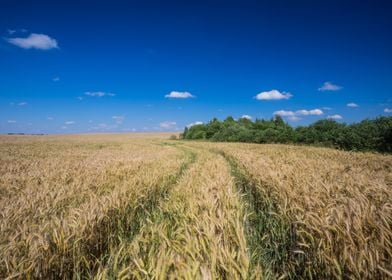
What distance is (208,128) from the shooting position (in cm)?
7506

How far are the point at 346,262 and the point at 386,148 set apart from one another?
27.1 meters

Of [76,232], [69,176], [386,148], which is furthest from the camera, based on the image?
[386,148]

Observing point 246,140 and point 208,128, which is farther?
point 208,128

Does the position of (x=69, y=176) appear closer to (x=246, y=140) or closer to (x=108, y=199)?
(x=108, y=199)

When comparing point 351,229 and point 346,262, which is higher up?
point 351,229

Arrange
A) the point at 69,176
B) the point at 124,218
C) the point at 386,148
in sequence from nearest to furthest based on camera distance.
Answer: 1. the point at 124,218
2. the point at 69,176
3. the point at 386,148

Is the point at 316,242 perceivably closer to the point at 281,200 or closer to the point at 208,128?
the point at 281,200

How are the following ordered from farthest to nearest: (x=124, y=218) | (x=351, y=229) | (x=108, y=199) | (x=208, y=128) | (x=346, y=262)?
1. (x=208, y=128)
2. (x=124, y=218)
3. (x=108, y=199)
4. (x=351, y=229)
5. (x=346, y=262)

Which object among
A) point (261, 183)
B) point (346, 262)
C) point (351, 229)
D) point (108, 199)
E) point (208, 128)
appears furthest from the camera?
point (208, 128)

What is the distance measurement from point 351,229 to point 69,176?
24.5 ft

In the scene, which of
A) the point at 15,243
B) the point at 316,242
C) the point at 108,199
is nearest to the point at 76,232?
the point at 15,243

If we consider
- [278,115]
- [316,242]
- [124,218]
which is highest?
[278,115]

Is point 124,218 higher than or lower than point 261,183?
lower

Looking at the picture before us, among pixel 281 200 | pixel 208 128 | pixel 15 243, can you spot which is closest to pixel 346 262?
pixel 281 200
